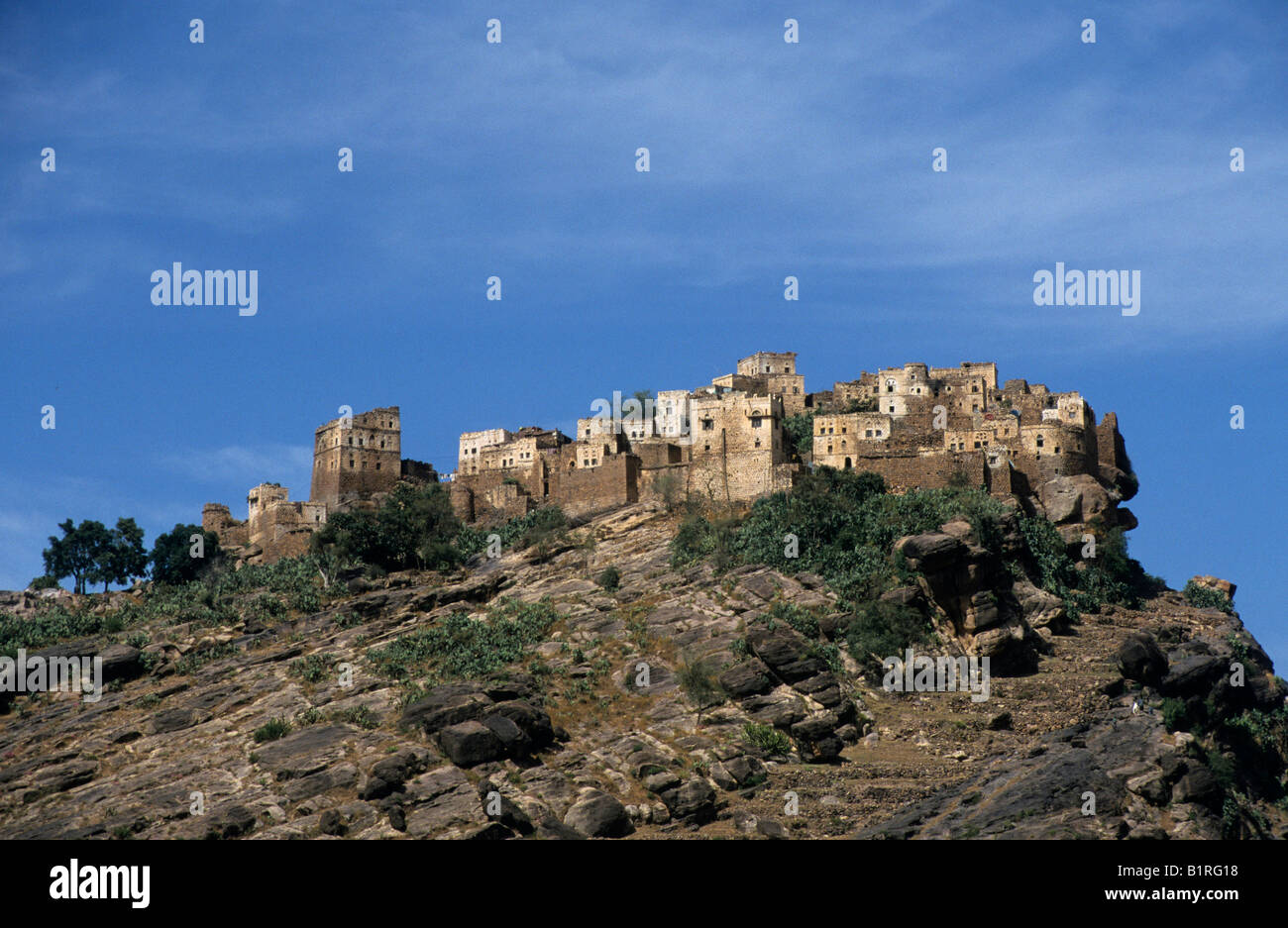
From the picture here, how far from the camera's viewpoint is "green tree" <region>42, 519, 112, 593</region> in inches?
4358

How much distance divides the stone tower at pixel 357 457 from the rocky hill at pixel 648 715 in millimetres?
21315

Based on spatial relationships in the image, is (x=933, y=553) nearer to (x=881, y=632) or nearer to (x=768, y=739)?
(x=881, y=632)

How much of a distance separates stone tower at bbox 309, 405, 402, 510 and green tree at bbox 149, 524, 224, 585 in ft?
22.9

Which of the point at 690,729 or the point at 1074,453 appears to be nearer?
the point at 690,729

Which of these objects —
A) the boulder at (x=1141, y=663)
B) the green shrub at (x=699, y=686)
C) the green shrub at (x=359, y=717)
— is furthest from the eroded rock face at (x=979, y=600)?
the green shrub at (x=359, y=717)

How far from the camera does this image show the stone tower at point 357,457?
110938mm

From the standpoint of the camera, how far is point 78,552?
365 feet

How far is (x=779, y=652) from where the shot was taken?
235ft
